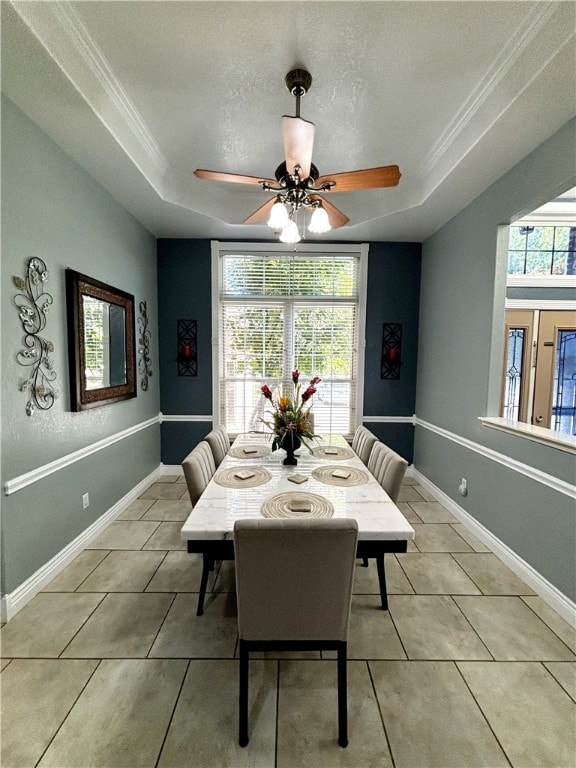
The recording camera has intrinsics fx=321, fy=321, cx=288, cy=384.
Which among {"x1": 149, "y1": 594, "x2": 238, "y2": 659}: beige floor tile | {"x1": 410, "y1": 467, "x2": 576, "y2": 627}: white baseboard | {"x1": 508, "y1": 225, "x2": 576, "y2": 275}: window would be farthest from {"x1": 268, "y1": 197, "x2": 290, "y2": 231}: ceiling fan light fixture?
{"x1": 508, "y1": 225, "x2": 576, "y2": 275}: window

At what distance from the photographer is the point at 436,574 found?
2.21 meters

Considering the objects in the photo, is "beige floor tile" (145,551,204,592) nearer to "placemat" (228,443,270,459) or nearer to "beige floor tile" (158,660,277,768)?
"beige floor tile" (158,660,277,768)

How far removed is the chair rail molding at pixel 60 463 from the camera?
6.01 ft

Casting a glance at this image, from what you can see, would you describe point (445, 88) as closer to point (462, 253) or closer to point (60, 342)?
point (462, 253)

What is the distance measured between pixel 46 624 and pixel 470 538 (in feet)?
9.73

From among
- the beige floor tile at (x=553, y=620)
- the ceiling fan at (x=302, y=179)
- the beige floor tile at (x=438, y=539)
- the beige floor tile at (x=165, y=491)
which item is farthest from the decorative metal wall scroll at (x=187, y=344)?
the beige floor tile at (x=553, y=620)

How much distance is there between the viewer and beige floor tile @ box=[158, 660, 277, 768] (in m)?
1.17

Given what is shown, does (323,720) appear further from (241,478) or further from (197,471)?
(197,471)

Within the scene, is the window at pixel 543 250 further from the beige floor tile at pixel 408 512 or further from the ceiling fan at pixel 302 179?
the beige floor tile at pixel 408 512

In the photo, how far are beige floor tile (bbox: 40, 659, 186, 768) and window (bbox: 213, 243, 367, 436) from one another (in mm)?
2631

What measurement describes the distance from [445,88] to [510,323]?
257 cm

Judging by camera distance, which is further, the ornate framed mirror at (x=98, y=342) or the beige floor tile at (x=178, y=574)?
the ornate framed mirror at (x=98, y=342)

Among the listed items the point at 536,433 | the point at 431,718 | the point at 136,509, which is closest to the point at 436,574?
the point at 431,718

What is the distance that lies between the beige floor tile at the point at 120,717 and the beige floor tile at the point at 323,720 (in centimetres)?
48
